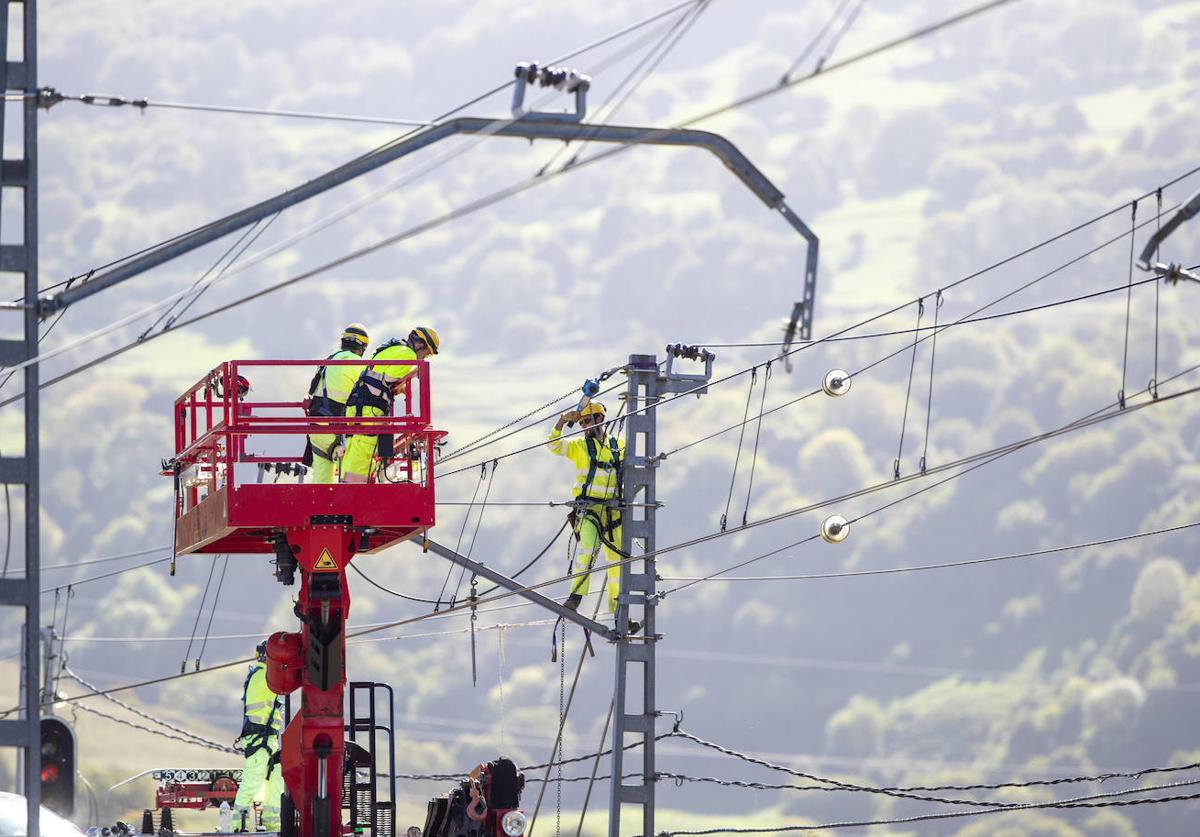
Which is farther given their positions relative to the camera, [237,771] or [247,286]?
[247,286]

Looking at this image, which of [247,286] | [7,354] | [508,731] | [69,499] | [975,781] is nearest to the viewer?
[7,354]

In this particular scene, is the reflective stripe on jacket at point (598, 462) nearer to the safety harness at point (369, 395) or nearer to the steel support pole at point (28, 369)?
the safety harness at point (369, 395)

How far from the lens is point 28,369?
41.3 feet

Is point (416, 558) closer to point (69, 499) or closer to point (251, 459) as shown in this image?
point (69, 499)

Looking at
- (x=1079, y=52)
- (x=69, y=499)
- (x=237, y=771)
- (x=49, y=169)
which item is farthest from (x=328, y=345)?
(x=237, y=771)

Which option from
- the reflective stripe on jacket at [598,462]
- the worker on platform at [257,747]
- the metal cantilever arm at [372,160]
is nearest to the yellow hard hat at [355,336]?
the reflective stripe on jacket at [598,462]

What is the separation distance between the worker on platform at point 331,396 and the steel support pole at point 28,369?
526 cm

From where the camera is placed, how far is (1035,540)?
121188 millimetres

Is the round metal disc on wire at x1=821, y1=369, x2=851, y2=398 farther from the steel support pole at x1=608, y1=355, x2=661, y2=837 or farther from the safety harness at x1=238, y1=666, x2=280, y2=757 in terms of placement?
the safety harness at x1=238, y1=666, x2=280, y2=757

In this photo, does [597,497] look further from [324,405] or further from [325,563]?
[325,563]

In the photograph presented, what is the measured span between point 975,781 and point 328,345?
235 feet

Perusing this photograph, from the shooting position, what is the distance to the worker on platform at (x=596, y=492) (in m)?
22.0

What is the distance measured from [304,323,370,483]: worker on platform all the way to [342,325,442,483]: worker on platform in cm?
11

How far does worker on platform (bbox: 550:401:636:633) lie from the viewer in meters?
22.0
